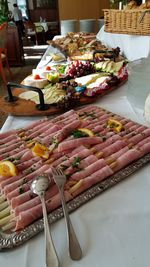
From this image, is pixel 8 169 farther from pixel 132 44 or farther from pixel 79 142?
pixel 132 44

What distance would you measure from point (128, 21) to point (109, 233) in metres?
1.01

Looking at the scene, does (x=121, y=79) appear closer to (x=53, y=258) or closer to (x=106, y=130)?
(x=106, y=130)

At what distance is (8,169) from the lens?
1.54 feet

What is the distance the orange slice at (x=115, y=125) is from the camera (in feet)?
1.95

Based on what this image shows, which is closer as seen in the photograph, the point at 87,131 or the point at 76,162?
the point at 76,162

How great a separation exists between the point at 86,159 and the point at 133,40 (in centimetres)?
104

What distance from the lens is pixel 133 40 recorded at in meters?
1.30

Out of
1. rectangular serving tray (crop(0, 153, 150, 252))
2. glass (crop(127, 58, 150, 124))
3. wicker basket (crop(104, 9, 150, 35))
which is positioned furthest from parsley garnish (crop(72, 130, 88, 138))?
wicker basket (crop(104, 9, 150, 35))

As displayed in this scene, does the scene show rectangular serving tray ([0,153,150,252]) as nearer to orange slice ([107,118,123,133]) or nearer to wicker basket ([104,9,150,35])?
orange slice ([107,118,123,133])

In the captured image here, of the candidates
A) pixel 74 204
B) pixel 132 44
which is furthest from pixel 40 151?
pixel 132 44

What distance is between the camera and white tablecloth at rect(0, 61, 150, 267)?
0.33 metres

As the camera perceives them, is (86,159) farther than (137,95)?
No

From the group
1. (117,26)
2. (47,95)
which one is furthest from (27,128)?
(117,26)

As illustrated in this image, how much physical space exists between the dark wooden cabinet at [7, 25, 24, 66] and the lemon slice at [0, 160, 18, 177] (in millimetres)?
3538
